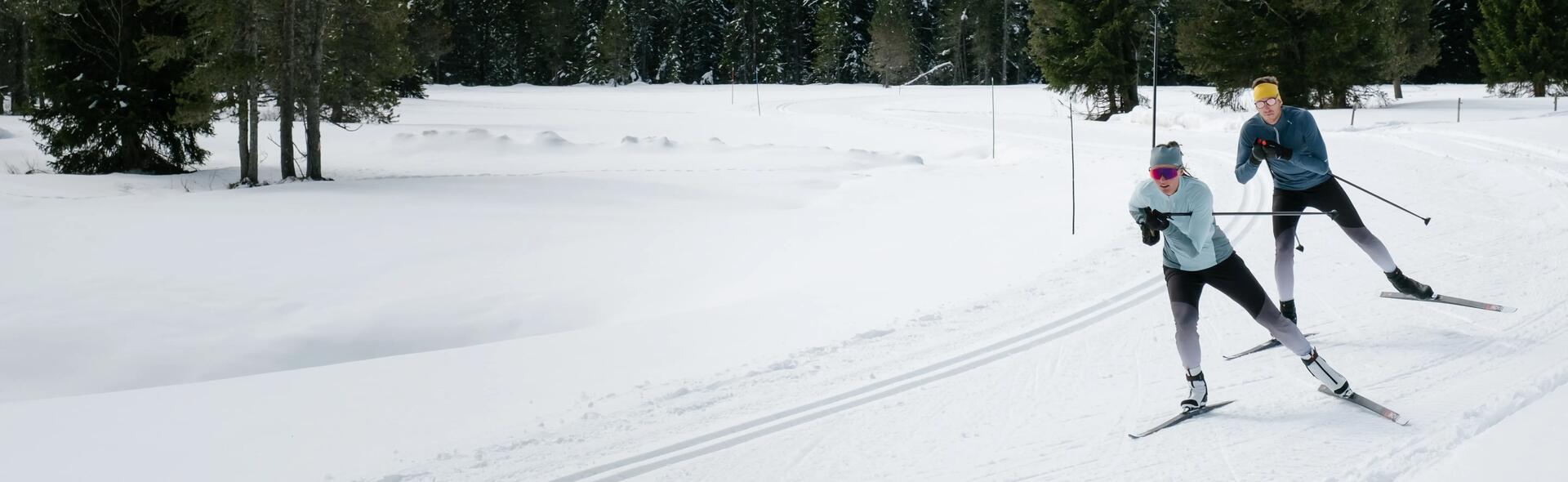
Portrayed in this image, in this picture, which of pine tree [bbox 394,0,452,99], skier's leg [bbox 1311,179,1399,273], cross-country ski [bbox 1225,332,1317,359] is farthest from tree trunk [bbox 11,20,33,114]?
skier's leg [bbox 1311,179,1399,273]

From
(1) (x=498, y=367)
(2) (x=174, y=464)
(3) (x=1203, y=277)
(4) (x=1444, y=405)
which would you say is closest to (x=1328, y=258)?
(4) (x=1444, y=405)

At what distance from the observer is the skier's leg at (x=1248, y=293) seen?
532 centimetres

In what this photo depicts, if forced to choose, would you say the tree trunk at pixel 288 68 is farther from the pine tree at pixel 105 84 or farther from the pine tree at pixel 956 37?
the pine tree at pixel 956 37

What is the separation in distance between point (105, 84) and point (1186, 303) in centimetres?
2369

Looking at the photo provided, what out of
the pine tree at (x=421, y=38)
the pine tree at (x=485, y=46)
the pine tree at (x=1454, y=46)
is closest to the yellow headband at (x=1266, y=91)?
the pine tree at (x=421, y=38)

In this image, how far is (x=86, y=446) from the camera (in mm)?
Result: 6254

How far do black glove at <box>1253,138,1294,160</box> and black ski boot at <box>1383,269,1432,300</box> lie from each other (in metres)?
1.60

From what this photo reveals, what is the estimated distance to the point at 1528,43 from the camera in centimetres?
3875

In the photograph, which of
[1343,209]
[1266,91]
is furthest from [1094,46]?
[1266,91]

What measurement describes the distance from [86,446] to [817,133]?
30.5 metres

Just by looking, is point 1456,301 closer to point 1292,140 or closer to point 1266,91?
point 1292,140

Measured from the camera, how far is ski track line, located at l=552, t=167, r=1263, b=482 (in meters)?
5.57

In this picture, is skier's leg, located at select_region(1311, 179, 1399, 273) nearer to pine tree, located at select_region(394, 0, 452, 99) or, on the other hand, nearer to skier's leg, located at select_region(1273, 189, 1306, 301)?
skier's leg, located at select_region(1273, 189, 1306, 301)

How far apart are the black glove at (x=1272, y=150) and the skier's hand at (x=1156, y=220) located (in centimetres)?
192
